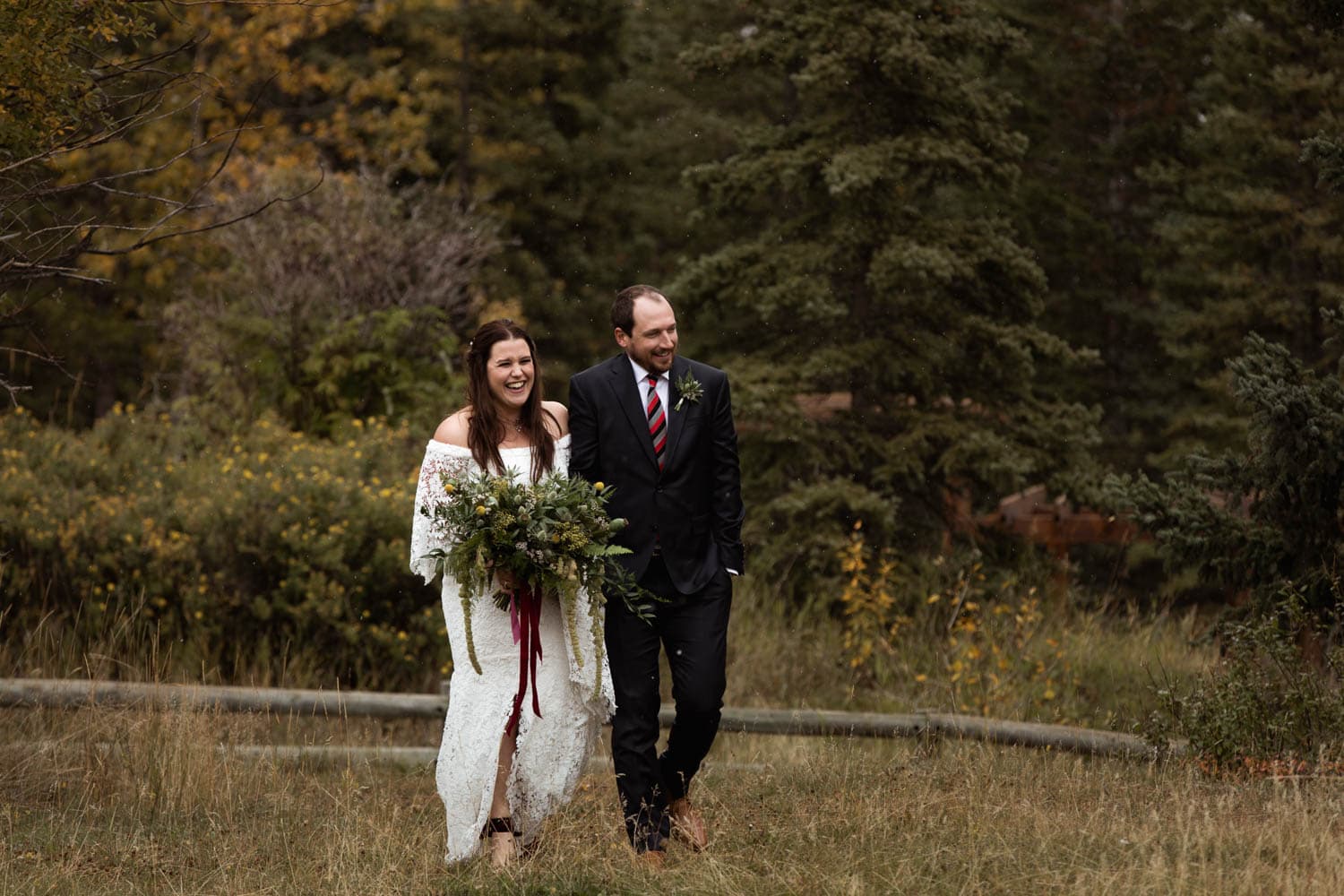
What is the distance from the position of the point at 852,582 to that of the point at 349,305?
6659 millimetres

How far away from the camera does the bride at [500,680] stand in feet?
19.7

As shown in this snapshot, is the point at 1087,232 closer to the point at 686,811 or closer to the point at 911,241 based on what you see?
the point at 911,241

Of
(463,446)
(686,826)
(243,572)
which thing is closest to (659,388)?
(463,446)

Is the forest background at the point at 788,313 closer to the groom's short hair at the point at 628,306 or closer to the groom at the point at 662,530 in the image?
the groom's short hair at the point at 628,306

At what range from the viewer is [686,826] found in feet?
19.8

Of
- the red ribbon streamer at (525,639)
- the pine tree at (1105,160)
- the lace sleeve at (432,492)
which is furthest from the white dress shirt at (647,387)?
the pine tree at (1105,160)

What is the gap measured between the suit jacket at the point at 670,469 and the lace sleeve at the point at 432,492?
47cm

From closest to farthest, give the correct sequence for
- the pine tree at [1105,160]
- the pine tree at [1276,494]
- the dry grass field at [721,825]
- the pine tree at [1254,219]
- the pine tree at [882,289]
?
1. the dry grass field at [721,825]
2. the pine tree at [1276,494]
3. the pine tree at [882,289]
4. the pine tree at [1254,219]
5. the pine tree at [1105,160]

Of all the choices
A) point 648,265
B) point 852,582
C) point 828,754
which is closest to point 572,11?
point 648,265

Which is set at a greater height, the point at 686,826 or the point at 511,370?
the point at 511,370

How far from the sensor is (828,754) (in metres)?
7.79

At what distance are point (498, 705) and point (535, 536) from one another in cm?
85

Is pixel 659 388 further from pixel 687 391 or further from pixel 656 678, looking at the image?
pixel 656 678

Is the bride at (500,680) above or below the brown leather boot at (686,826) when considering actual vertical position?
above
